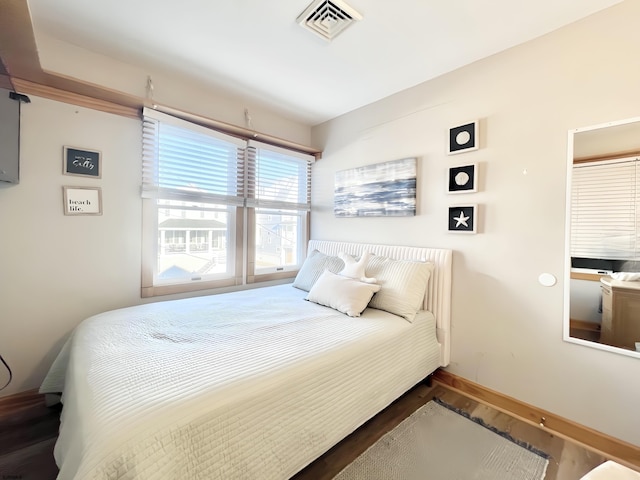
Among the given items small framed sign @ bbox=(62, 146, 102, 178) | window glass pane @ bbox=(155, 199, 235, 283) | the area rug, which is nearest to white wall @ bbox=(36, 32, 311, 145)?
small framed sign @ bbox=(62, 146, 102, 178)

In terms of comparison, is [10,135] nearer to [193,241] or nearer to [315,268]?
[193,241]

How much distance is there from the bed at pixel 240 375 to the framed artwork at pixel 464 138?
0.83 meters

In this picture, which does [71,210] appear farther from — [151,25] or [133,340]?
[151,25]

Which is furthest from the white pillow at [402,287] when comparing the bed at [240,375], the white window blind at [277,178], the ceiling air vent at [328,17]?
the ceiling air vent at [328,17]

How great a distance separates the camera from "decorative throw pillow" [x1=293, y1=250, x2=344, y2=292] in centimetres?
247

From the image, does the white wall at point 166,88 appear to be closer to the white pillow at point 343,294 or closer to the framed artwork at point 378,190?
the framed artwork at point 378,190

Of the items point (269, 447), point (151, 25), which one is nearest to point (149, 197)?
point (151, 25)

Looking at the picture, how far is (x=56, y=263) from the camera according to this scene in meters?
1.82

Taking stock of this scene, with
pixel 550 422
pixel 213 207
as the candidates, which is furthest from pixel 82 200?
pixel 550 422

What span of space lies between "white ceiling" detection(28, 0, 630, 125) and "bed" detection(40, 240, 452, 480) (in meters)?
1.50

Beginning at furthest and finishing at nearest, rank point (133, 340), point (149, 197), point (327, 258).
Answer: point (327, 258) < point (149, 197) < point (133, 340)

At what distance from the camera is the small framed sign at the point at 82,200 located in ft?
6.01

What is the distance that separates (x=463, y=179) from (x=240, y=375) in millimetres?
1998

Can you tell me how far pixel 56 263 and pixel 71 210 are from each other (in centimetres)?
38
